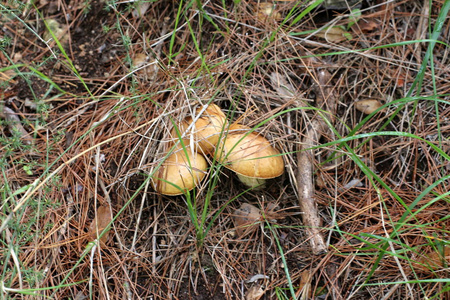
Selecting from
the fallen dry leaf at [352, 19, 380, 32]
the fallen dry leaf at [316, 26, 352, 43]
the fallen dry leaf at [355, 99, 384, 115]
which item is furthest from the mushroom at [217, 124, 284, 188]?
the fallen dry leaf at [352, 19, 380, 32]

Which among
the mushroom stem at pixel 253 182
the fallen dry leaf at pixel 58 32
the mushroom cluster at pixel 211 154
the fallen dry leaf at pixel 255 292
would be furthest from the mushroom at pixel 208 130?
the fallen dry leaf at pixel 58 32

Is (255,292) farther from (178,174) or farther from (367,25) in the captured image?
(367,25)

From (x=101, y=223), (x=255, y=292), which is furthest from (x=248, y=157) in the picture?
(x=101, y=223)

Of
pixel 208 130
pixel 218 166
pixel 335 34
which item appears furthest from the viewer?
pixel 335 34

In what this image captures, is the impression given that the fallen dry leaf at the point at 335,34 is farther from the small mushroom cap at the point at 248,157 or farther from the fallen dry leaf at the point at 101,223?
the fallen dry leaf at the point at 101,223

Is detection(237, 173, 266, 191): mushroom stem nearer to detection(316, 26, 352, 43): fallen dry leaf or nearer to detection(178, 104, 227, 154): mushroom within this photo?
detection(178, 104, 227, 154): mushroom

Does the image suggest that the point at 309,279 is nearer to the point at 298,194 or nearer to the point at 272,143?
the point at 298,194
